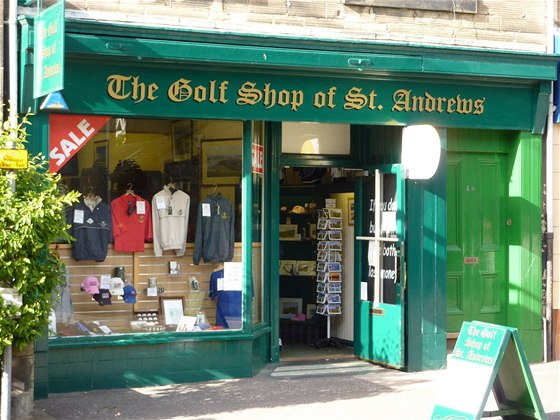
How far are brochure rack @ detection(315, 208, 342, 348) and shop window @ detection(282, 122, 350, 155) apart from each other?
1.14m

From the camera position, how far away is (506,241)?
1338 centimetres

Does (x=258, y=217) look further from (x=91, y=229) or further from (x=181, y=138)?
(x=91, y=229)

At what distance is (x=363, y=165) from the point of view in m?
13.2

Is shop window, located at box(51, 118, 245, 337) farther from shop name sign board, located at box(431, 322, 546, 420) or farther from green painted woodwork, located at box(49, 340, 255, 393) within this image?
shop name sign board, located at box(431, 322, 546, 420)

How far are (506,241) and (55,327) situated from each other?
604 cm

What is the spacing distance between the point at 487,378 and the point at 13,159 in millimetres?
4542

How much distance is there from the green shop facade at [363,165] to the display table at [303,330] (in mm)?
967

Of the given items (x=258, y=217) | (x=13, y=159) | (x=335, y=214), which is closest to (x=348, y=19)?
(x=258, y=217)

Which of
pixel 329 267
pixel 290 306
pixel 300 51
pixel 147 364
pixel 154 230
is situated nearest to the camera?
pixel 147 364

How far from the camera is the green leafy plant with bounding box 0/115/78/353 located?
8781 mm

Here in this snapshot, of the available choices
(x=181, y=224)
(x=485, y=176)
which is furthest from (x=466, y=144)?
(x=181, y=224)

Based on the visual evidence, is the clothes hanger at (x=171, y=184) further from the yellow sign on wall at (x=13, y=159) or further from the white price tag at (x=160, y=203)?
the yellow sign on wall at (x=13, y=159)

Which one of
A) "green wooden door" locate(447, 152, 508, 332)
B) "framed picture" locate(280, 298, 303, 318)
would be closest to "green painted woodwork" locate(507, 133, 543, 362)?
"green wooden door" locate(447, 152, 508, 332)

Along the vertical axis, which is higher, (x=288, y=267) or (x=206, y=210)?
(x=206, y=210)
